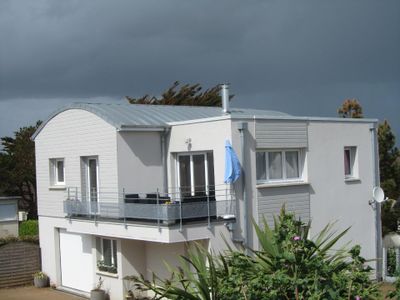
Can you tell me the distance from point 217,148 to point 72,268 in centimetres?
863

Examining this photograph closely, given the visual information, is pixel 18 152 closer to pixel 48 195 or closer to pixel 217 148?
pixel 48 195

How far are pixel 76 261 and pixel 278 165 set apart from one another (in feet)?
28.9

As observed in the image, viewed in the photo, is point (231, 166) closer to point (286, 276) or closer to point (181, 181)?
point (181, 181)

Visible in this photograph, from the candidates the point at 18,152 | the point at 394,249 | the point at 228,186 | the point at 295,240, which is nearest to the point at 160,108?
the point at 228,186

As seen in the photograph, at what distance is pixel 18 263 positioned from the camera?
82.2 ft

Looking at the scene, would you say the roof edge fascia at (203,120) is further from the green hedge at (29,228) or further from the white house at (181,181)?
the green hedge at (29,228)

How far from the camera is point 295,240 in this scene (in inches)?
275

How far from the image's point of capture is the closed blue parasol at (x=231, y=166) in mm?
17547

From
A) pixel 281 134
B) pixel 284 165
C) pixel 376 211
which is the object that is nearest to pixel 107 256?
pixel 284 165

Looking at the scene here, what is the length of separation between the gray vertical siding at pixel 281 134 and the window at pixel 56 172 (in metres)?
9.10

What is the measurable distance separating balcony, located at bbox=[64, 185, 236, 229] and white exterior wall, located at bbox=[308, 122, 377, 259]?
3.68 m

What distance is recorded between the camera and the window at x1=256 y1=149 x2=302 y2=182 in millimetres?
19312

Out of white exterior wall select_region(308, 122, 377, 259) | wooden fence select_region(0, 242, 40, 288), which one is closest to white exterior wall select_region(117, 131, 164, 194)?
white exterior wall select_region(308, 122, 377, 259)

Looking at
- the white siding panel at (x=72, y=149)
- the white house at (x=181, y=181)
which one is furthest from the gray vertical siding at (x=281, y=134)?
the white siding panel at (x=72, y=149)
